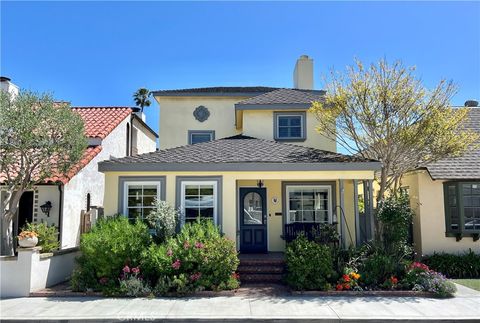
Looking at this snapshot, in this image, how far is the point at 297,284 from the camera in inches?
378

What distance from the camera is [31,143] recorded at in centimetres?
1019

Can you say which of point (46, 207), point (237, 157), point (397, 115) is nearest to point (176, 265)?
point (237, 157)

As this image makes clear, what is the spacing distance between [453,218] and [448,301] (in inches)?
203

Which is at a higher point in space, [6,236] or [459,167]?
[459,167]

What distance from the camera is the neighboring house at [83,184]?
40.5ft

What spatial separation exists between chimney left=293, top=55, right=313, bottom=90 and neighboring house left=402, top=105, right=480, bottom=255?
7.28 m

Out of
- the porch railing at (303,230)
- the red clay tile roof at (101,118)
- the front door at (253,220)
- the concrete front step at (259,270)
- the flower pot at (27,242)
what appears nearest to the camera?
the flower pot at (27,242)

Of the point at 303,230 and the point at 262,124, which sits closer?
the point at 303,230

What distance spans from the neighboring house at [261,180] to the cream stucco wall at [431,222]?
6.54ft

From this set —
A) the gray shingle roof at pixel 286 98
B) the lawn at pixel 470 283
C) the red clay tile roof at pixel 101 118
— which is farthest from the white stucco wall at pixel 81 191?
the lawn at pixel 470 283

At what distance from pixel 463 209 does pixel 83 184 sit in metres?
13.0

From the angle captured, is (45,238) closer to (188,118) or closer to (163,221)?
(163,221)

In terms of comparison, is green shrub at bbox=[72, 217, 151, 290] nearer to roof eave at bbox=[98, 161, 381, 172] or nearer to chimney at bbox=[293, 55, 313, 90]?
A: roof eave at bbox=[98, 161, 381, 172]

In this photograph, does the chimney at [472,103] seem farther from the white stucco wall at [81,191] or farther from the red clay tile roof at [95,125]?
the white stucco wall at [81,191]
